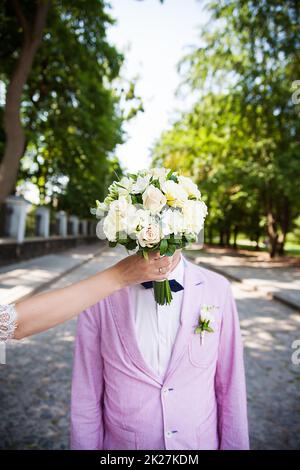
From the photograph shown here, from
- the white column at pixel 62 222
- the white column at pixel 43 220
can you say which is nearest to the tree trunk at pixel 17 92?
the white column at pixel 43 220

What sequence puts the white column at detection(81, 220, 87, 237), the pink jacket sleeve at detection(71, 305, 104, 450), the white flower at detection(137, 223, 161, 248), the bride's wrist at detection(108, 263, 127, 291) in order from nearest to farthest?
1. the white flower at detection(137, 223, 161, 248)
2. the bride's wrist at detection(108, 263, 127, 291)
3. the pink jacket sleeve at detection(71, 305, 104, 450)
4. the white column at detection(81, 220, 87, 237)

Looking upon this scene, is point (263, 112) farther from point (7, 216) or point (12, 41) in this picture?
point (7, 216)

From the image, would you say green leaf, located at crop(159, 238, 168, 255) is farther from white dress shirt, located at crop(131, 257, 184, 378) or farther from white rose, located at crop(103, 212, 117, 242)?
white dress shirt, located at crop(131, 257, 184, 378)

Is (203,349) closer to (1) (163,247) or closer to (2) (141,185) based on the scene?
(1) (163,247)

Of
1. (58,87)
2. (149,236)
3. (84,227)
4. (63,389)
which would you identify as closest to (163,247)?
(149,236)

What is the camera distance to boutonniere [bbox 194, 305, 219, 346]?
173 centimetres

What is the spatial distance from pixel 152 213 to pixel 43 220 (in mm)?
21917

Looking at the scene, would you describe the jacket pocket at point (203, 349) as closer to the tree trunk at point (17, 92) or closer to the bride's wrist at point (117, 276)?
the bride's wrist at point (117, 276)

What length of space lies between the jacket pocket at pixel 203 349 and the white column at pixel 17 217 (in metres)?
16.3

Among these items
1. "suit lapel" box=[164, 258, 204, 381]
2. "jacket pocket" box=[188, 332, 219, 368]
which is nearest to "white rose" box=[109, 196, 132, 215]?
"suit lapel" box=[164, 258, 204, 381]

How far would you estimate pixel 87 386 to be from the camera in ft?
6.16

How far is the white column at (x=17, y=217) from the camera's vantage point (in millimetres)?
16906

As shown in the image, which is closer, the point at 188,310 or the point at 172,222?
the point at 172,222

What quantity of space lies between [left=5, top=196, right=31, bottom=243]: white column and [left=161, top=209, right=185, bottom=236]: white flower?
1651 centimetres
